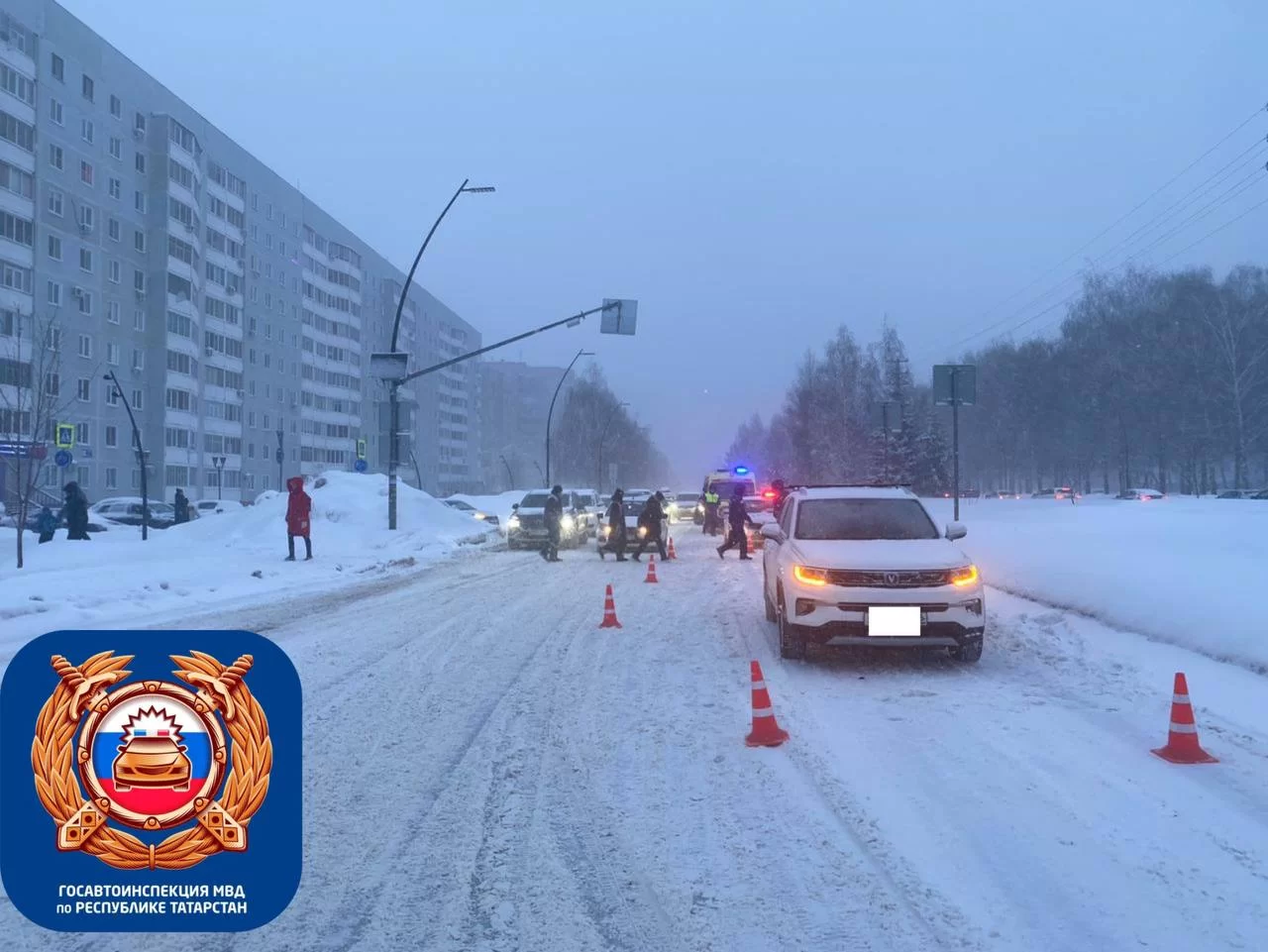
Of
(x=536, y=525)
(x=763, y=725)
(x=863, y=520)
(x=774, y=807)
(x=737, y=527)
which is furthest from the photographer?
(x=536, y=525)

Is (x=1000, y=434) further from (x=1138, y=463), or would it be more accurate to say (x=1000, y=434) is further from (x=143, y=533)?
(x=143, y=533)

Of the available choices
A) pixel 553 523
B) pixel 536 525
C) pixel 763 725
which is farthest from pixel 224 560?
pixel 763 725

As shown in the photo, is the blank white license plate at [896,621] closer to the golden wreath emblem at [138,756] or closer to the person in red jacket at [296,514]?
the golden wreath emblem at [138,756]

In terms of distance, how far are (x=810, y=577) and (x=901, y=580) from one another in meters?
0.84

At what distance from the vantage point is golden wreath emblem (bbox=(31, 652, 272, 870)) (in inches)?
96.8

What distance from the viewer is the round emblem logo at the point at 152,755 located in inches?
96.7

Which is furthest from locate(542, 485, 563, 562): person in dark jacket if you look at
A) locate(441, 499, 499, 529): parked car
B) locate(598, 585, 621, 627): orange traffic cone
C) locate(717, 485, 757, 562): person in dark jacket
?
locate(441, 499, 499, 529): parked car

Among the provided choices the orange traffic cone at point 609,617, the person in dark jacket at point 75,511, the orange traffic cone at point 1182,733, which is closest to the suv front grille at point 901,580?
the orange traffic cone at point 1182,733

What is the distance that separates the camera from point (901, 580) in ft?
30.9

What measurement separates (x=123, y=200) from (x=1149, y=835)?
209 ft

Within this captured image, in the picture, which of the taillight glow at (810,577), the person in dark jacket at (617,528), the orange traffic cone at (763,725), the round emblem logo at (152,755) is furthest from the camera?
the person in dark jacket at (617,528)

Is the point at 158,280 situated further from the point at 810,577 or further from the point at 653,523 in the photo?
the point at 810,577

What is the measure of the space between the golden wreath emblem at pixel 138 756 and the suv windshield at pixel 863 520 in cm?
909

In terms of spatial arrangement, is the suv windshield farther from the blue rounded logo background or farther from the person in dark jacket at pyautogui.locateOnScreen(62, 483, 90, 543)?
the person in dark jacket at pyautogui.locateOnScreen(62, 483, 90, 543)
